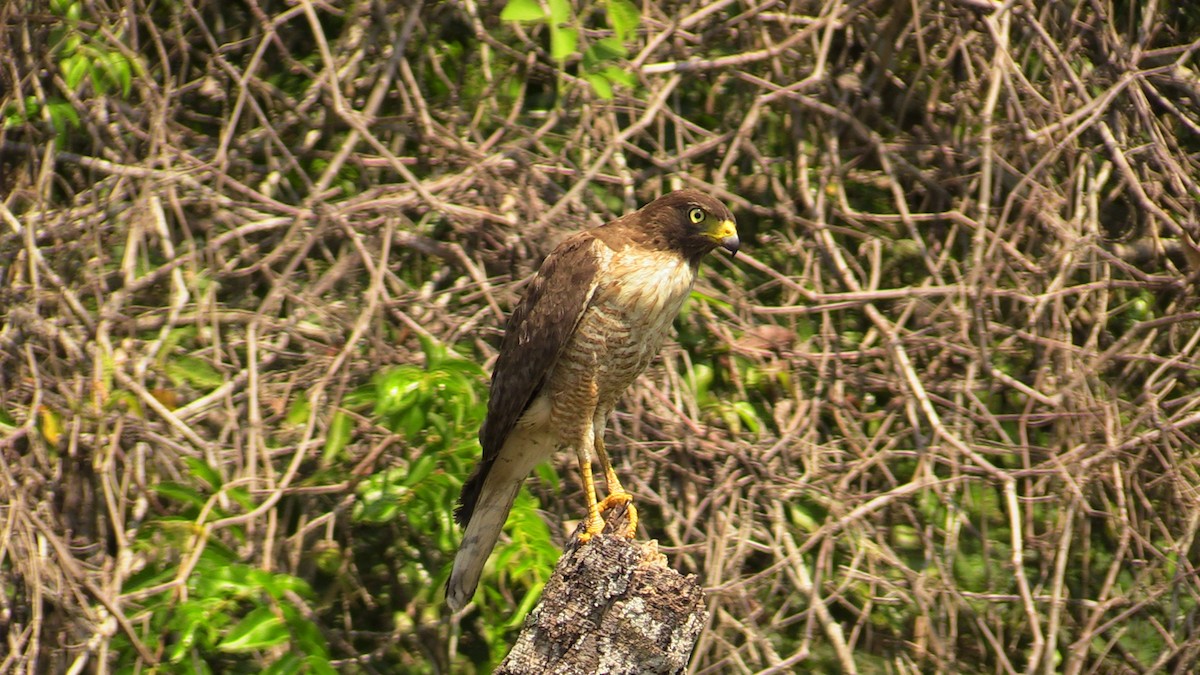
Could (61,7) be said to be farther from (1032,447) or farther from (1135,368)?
(1135,368)

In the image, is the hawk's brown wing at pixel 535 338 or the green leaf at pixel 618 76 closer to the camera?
the hawk's brown wing at pixel 535 338

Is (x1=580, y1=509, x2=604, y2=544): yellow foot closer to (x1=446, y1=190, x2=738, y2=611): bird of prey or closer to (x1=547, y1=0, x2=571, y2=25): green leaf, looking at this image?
(x1=446, y1=190, x2=738, y2=611): bird of prey

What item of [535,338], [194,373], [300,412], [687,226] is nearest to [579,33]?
[687,226]

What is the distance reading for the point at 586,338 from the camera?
3623 mm

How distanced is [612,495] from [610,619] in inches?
45.9

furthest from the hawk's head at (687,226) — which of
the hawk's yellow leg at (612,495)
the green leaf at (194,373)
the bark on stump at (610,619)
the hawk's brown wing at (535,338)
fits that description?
the green leaf at (194,373)

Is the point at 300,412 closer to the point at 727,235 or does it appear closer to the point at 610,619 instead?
the point at 727,235

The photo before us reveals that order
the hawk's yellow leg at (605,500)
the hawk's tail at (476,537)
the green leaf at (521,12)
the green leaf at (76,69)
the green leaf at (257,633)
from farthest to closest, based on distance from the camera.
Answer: the green leaf at (76,69)
the green leaf at (521,12)
the hawk's tail at (476,537)
the hawk's yellow leg at (605,500)
the green leaf at (257,633)

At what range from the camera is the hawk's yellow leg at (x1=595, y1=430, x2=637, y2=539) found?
3680mm

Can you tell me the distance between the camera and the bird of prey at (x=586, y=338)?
358cm

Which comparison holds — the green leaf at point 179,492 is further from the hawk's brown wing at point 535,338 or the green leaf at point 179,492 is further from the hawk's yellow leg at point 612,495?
the hawk's yellow leg at point 612,495

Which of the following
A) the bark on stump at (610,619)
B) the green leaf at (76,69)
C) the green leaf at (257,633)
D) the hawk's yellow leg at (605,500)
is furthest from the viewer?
the green leaf at (76,69)

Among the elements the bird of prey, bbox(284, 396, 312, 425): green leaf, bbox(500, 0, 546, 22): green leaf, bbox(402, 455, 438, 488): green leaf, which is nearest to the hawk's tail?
the bird of prey

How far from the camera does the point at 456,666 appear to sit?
14.5 feet
